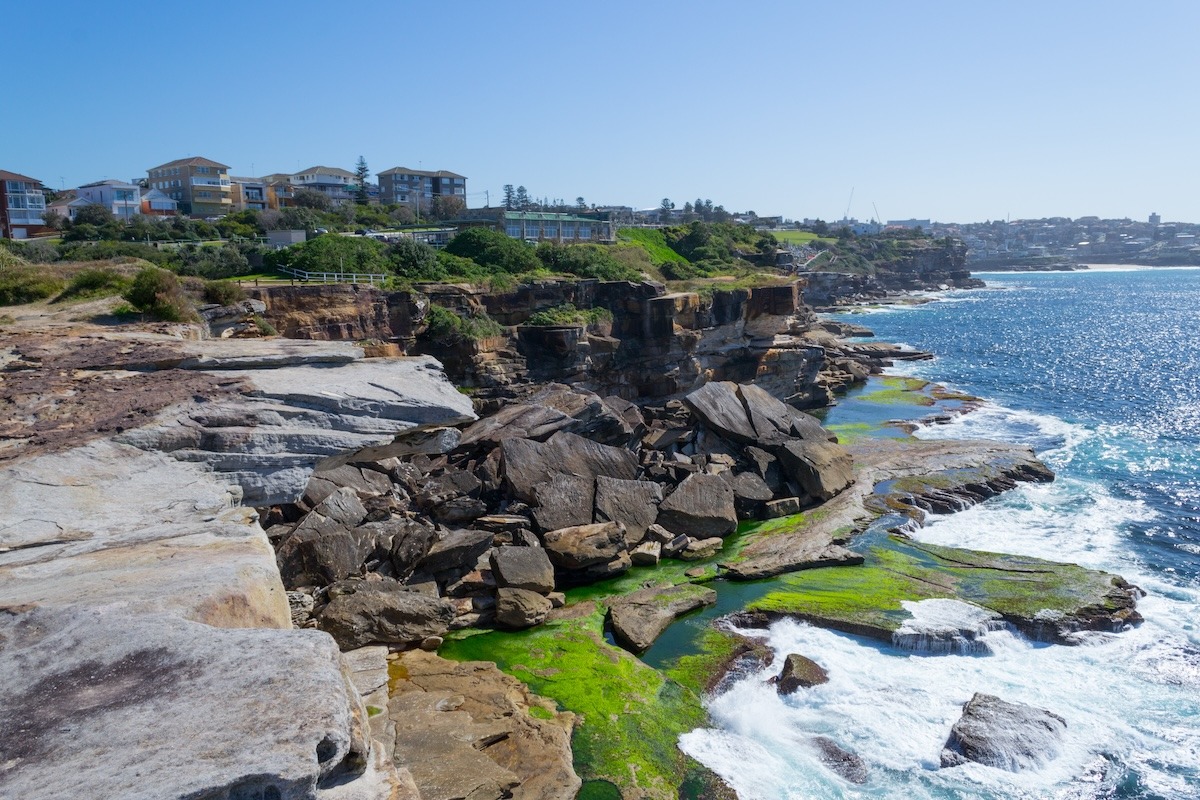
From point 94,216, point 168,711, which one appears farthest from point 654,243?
point 168,711

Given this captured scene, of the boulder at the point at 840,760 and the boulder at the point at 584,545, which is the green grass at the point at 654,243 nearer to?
the boulder at the point at 584,545

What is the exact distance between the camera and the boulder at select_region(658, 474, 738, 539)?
24.2m

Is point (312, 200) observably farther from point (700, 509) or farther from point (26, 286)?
point (700, 509)

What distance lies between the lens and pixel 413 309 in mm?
33156

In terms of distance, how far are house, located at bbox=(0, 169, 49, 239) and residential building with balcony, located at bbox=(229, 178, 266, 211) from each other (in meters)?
16.2

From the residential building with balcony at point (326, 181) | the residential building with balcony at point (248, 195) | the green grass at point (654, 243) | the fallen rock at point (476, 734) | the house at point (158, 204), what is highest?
the residential building with balcony at point (326, 181)

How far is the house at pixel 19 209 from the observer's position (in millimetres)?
53000

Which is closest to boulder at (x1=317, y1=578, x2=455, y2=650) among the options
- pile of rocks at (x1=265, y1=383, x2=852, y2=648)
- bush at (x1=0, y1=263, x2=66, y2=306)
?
pile of rocks at (x1=265, y1=383, x2=852, y2=648)

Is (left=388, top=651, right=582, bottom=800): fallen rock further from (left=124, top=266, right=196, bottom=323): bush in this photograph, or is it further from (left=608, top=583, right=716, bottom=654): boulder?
(left=124, top=266, right=196, bottom=323): bush

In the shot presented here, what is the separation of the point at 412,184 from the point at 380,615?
80276 millimetres

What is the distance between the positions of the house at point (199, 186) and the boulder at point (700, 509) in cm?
5879

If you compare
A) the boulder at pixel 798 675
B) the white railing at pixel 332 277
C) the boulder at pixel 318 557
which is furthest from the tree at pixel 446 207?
the boulder at pixel 798 675

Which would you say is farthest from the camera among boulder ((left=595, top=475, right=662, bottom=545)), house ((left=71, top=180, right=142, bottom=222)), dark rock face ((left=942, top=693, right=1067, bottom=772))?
house ((left=71, top=180, right=142, bottom=222))

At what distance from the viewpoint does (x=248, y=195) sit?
74.4 m
